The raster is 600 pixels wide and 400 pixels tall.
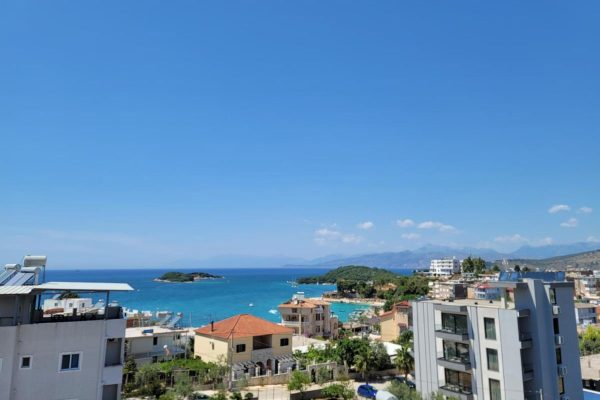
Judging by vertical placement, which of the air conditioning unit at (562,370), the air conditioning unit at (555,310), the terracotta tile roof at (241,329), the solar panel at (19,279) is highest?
the solar panel at (19,279)

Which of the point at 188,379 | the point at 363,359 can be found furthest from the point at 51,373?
the point at 363,359

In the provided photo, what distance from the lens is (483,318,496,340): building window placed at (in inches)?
1121

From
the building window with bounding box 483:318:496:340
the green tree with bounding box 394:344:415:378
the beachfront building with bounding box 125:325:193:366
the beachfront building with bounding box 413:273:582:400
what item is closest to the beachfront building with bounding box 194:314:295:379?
the beachfront building with bounding box 125:325:193:366

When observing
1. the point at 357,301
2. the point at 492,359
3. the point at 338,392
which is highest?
the point at 492,359

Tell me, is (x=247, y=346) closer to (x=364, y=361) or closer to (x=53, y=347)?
(x=364, y=361)

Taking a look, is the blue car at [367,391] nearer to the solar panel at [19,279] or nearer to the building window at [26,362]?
the building window at [26,362]

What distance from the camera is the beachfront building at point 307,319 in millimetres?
67562

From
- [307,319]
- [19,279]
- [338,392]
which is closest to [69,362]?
[19,279]

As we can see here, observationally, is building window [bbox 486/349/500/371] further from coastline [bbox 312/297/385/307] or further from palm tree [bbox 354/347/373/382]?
coastline [bbox 312/297/385/307]

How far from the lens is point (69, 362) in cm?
1720

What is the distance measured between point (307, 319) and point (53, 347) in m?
53.6

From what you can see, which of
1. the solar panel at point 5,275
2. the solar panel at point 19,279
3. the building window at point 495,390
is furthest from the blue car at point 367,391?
the solar panel at point 5,275

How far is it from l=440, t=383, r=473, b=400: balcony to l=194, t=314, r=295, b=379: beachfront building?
15023mm

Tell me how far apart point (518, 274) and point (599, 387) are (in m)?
14.4
